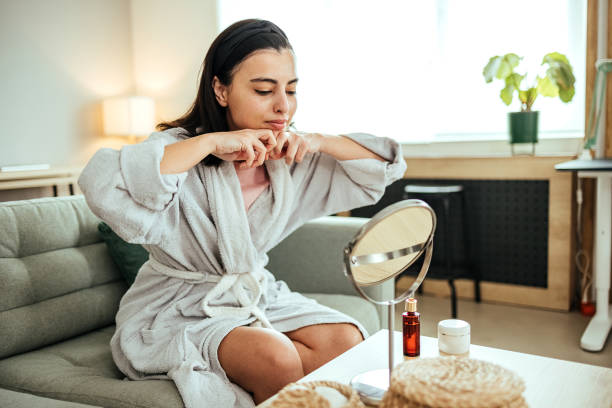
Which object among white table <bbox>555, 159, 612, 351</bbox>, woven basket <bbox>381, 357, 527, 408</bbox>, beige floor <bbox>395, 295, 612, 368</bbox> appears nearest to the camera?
woven basket <bbox>381, 357, 527, 408</bbox>

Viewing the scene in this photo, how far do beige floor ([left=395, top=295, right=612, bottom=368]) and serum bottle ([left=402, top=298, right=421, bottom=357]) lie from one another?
1502 mm

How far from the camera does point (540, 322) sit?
9.27 feet

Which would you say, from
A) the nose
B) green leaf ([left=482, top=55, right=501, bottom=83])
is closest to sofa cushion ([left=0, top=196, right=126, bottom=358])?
the nose

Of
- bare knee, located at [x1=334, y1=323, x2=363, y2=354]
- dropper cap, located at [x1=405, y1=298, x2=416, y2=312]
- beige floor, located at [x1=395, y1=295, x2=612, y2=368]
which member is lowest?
beige floor, located at [x1=395, y1=295, x2=612, y2=368]

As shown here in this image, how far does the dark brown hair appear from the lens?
1402 mm

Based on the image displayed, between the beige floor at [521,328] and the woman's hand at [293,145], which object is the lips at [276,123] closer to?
the woman's hand at [293,145]

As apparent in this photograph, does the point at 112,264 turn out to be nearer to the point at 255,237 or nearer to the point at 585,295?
the point at 255,237

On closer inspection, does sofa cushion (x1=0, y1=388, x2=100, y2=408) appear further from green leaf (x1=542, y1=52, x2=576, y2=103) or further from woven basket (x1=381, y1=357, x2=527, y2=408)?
A: green leaf (x1=542, y1=52, x2=576, y2=103)

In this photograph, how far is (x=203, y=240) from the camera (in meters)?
1.40

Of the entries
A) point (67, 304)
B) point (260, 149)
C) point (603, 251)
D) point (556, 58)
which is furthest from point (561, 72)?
point (67, 304)

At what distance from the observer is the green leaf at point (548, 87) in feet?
9.57

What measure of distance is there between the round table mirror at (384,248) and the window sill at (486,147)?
7.89ft

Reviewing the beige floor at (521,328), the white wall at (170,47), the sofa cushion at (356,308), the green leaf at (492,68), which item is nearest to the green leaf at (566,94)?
the green leaf at (492,68)

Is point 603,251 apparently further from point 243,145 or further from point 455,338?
point 243,145
